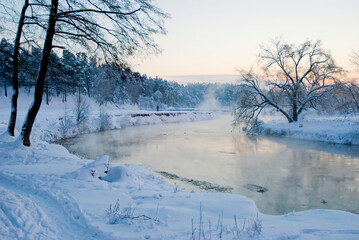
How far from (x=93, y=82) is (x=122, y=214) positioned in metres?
63.3

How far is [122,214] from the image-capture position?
12.1 ft

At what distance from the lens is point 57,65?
31.3 feet

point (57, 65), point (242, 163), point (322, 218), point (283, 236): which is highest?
point (57, 65)

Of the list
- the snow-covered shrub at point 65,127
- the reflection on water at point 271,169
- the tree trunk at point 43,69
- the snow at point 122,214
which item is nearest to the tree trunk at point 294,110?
the reflection on water at point 271,169

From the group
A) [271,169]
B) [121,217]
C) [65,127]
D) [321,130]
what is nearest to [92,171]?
[121,217]

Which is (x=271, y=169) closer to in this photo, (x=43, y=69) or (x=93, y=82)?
(x=43, y=69)

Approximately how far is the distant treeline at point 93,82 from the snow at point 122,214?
4.03 meters

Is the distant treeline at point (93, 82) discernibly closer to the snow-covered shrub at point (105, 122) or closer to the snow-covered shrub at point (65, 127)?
the snow-covered shrub at point (65, 127)

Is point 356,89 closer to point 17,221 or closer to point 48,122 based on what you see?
point 17,221

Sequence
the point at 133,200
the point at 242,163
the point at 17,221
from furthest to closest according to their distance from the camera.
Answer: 1. the point at 242,163
2. the point at 133,200
3. the point at 17,221

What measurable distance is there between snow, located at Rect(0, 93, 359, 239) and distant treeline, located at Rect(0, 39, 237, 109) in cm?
403

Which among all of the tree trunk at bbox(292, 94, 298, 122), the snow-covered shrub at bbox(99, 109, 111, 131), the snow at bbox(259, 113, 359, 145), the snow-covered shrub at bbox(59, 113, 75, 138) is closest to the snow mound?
the snow-covered shrub at bbox(59, 113, 75, 138)

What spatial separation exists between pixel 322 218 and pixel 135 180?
4.60 meters

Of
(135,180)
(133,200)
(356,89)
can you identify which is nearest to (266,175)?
(135,180)
